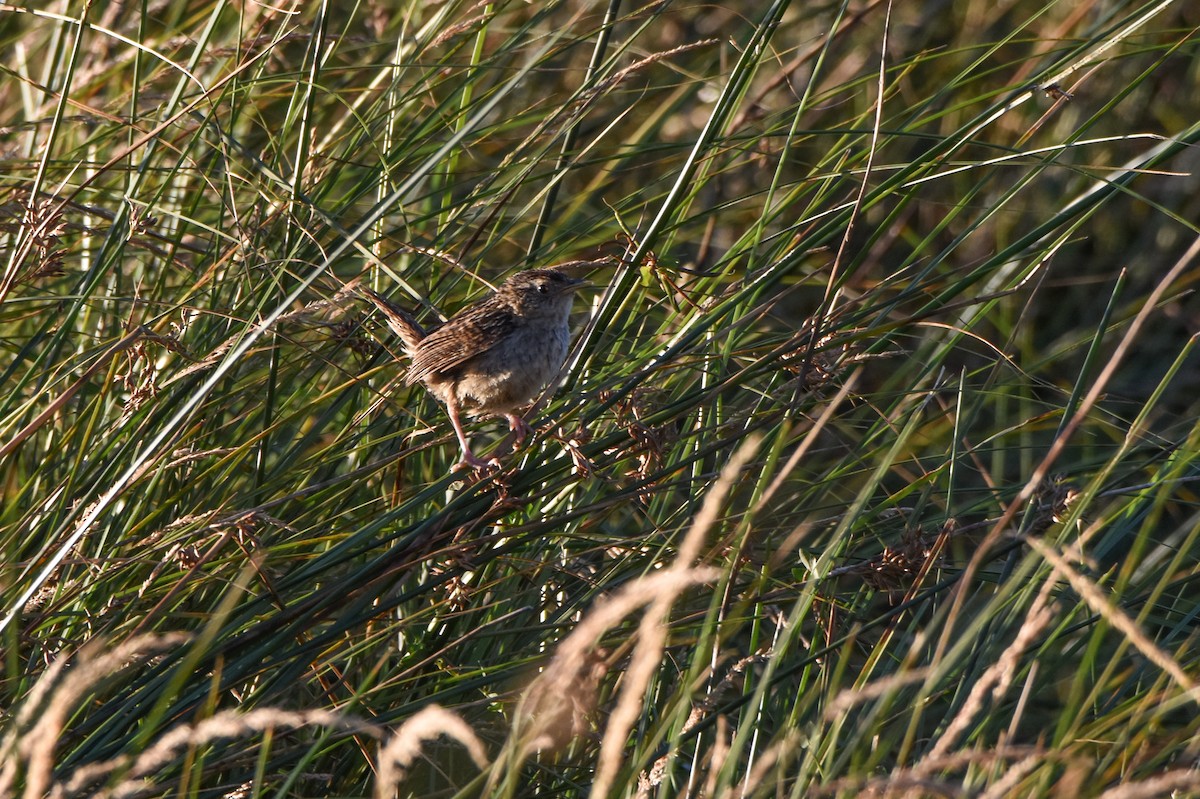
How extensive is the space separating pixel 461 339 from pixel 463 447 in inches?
28.3

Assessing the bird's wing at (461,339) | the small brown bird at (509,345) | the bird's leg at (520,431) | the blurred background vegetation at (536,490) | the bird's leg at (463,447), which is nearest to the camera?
the blurred background vegetation at (536,490)

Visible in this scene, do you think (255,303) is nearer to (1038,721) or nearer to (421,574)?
(421,574)

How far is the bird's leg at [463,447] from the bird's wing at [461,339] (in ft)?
0.42

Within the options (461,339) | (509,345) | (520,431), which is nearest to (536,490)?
(520,431)

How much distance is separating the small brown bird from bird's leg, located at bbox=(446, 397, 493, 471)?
0.12ft

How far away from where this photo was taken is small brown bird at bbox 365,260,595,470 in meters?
4.46

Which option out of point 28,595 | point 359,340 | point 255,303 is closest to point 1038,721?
point 359,340

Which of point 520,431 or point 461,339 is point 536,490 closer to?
point 520,431

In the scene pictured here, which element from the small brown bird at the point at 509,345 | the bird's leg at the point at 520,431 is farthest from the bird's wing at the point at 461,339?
the bird's leg at the point at 520,431

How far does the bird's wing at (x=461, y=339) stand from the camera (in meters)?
4.17

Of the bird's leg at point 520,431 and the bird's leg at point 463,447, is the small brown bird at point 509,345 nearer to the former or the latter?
the bird's leg at point 463,447

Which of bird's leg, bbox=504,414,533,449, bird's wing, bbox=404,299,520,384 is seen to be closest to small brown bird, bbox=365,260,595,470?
bird's wing, bbox=404,299,520,384

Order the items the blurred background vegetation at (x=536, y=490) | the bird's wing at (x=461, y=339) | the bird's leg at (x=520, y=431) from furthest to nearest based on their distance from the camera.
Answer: the bird's wing at (x=461, y=339) < the bird's leg at (x=520, y=431) < the blurred background vegetation at (x=536, y=490)

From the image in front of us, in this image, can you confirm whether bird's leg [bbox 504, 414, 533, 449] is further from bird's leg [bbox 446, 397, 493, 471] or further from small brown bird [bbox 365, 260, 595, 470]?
small brown bird [bbox 365, 260, 595, 470]
